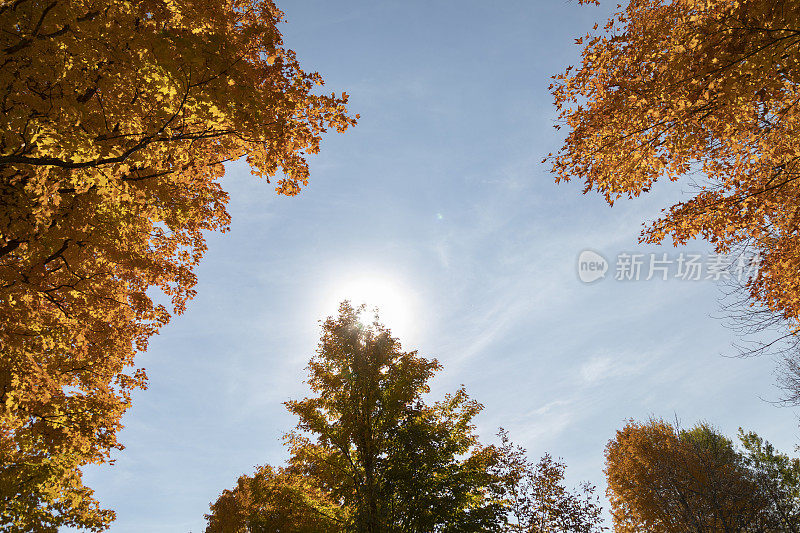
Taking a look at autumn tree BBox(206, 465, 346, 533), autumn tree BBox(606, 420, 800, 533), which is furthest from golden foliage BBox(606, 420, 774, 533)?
autumn tree BBox(206, 465, 346, 533)

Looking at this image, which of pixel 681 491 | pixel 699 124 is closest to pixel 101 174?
pixel 699 124

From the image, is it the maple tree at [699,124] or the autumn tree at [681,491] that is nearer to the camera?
the maple tree at [699,124]

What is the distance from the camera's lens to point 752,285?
6.81 m

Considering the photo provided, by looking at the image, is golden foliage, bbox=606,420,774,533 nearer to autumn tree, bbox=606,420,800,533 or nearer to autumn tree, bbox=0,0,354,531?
autumn tree, bbox=606,420,800,533

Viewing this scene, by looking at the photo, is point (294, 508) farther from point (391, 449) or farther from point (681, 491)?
point (681, 491)

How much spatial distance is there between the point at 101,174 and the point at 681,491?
25.9m

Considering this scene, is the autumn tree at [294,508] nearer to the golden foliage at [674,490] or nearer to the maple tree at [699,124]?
the maple tree at [699,124]

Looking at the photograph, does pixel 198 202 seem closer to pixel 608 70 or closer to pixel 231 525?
pixel 608 70

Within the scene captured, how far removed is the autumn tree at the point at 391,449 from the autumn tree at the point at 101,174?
4495mm

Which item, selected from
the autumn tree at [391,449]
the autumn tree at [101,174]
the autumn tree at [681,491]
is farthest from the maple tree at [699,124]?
the autumn tree at [681,491]

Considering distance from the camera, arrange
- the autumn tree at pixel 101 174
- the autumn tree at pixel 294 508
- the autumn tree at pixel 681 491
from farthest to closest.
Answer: the autumn tree at pixel 681 491, the autumn tree at pixel 294 508, the autumn tree at pixel 101 174

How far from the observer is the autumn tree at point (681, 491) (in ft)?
61.3

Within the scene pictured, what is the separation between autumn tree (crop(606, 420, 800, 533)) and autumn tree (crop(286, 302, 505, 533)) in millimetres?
14715

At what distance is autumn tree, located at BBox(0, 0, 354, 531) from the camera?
459 cm
